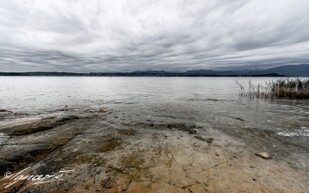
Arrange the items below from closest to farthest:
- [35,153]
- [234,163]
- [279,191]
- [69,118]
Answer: [279,191], [234,163], [35,153], [69,118]

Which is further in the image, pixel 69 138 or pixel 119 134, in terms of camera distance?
pixel 119 134

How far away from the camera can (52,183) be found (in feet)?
17.4

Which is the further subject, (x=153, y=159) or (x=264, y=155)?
(x=264, y=155)

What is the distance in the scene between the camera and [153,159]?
22.9 ft

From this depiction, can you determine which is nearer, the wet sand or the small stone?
the wet sand

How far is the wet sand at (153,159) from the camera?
5246mm

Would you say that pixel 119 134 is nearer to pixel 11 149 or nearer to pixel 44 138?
pixel 44 138

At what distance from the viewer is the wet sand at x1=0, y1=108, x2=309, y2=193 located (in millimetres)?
5246

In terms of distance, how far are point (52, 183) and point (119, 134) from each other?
5.06 meters

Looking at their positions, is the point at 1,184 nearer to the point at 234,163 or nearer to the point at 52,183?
the point at 52,183

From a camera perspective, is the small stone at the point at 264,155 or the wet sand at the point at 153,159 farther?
the small stone at the point at 264,155

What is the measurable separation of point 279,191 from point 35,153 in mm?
8595

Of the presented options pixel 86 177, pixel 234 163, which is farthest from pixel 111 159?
pixel 234 163

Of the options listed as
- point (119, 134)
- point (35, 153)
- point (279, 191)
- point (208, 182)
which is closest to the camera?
point (279, 191)
